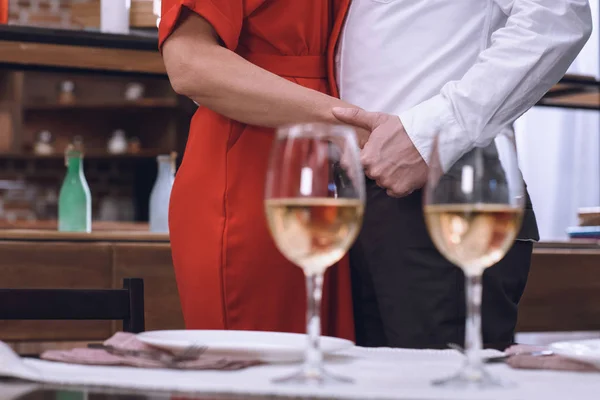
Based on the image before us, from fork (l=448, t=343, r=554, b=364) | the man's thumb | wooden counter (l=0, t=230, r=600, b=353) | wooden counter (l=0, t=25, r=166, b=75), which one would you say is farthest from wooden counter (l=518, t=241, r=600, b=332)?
fork (l=448, t=343, r=554, b=364)

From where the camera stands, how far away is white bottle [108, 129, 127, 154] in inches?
251

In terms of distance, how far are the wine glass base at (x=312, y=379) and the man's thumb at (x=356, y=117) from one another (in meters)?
0.54

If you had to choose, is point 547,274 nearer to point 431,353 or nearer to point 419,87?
point 419,87

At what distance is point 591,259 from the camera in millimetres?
2486

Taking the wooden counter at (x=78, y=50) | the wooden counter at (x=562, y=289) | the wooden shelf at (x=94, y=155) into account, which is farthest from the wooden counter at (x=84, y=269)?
the wooden shelf at (x=94, y=155)

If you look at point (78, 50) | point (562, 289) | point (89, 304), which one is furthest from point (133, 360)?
point (562, 289)

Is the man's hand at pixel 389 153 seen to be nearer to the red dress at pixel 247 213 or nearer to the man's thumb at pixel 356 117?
the man's thumb at pixel 356 117

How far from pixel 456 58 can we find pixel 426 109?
12cm

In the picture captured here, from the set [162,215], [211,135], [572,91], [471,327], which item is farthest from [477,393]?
[572,91]

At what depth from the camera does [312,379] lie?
549 millimetres

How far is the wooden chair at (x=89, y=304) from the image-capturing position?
3.52 feet

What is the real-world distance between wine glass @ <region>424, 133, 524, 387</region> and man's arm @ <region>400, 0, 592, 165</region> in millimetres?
468

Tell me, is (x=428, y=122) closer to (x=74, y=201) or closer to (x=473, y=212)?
(x=473, y=212)

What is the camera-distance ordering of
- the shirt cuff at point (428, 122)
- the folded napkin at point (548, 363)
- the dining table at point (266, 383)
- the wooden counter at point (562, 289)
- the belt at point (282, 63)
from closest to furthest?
the dining table at point (266, 383), the folded napkin at point (548, 363), the shirt cuff at point (428, 122), the belt at point (282, 63), the wooden counter at point (562, 289)
